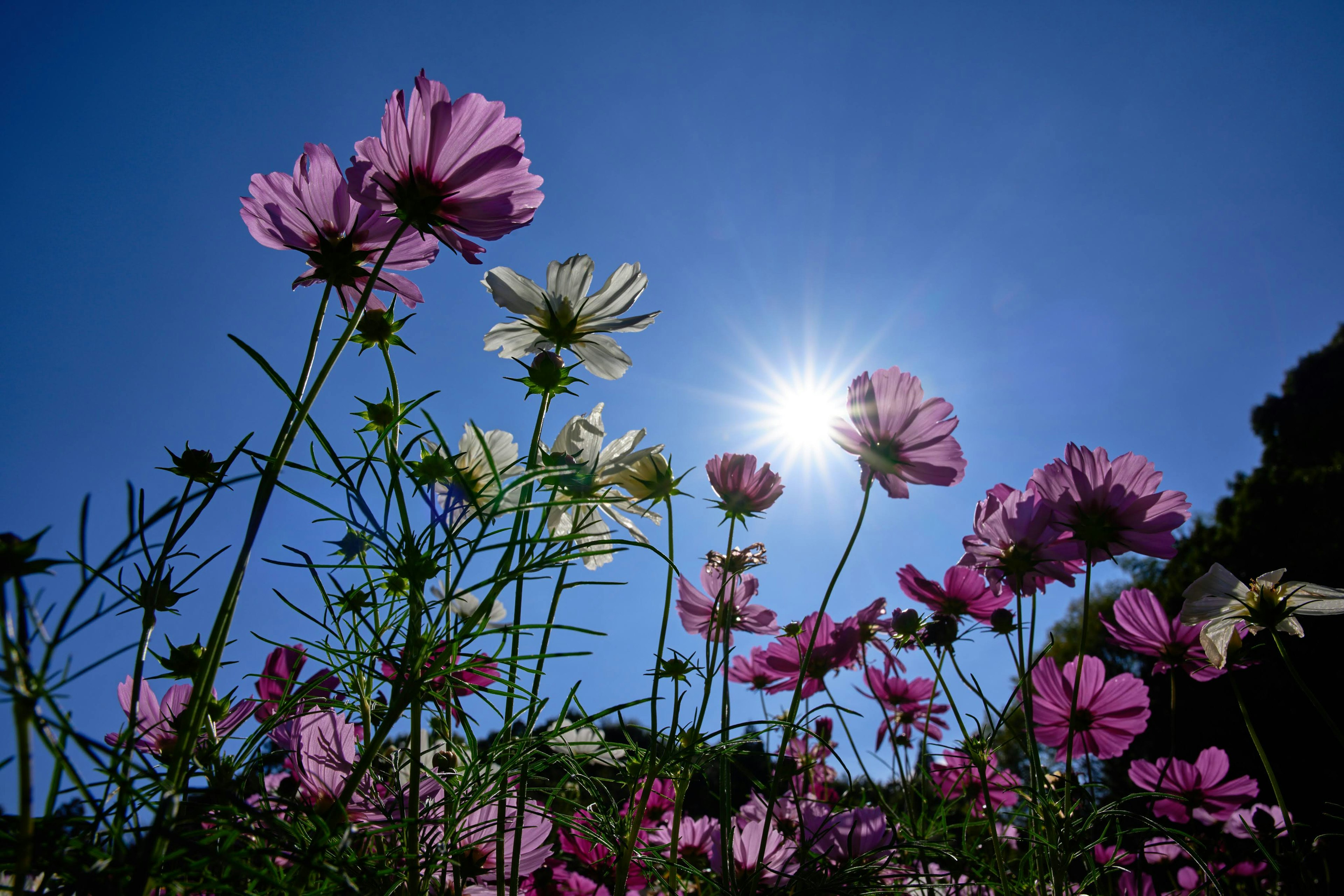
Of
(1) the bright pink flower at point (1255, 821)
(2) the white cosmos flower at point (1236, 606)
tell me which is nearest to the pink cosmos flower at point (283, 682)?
(2) the white cosmos flower at point (1236, 606)

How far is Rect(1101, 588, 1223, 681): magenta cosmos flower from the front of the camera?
968mm

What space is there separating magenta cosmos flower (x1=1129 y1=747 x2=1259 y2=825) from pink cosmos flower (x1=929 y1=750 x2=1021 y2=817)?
0.83 feet

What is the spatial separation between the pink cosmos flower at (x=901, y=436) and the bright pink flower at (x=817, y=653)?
28 centimetres

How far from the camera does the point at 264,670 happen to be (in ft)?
2.87

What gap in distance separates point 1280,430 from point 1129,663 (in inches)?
133

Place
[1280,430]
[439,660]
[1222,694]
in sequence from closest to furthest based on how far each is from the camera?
1. [439,660]
2. [1222,694]
3. [1280,430]

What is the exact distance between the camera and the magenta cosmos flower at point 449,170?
513 millimetres

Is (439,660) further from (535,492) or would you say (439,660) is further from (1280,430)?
(1280,430)

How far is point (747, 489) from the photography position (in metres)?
0.84

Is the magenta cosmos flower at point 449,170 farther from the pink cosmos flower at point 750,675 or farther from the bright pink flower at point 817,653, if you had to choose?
the pink cosmos flower at point 750,675

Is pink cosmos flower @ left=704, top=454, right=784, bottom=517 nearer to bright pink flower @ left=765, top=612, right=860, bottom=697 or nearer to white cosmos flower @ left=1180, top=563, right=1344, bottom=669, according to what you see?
bright pink flower @ left=765, top=612, right=860, bottom=697

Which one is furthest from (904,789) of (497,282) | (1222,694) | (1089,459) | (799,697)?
(1222,694)

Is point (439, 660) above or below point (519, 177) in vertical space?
below

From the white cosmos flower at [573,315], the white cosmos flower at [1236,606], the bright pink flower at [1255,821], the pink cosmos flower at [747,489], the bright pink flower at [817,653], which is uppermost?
the white cosmos flower at [573,315]
